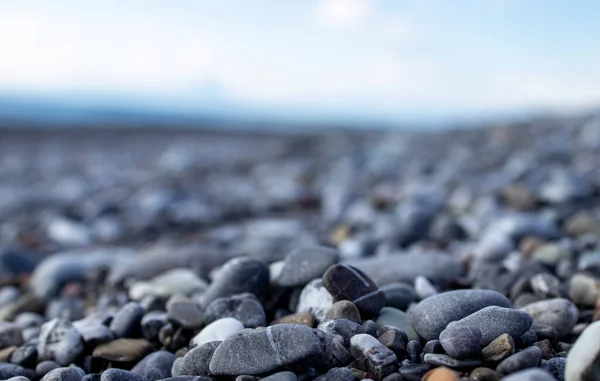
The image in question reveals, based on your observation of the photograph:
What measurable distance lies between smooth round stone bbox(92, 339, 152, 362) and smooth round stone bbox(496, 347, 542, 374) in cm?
97

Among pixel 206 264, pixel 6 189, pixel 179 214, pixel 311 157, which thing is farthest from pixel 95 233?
pixel 311 157

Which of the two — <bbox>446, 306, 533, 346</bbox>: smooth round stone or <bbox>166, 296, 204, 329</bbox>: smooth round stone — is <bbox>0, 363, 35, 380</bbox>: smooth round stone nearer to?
<bbox>166, 296, 204, 329</bbox>: smooth round stone

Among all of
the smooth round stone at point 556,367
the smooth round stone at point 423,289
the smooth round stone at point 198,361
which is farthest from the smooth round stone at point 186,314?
the smooth round stone at point 556,367

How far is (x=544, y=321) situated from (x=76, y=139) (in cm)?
1366

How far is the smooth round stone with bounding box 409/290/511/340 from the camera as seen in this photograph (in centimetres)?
146

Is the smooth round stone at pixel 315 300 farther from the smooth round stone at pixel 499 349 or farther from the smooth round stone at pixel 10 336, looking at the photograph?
the smooth round stone at pixel 10 336

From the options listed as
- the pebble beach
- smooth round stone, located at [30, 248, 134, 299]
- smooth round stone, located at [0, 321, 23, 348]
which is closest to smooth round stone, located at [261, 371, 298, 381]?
the pebble beach

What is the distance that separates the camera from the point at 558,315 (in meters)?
1.63

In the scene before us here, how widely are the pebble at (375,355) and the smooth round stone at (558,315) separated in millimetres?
577

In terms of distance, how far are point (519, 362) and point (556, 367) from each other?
13cm

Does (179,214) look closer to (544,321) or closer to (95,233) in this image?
(95,233)

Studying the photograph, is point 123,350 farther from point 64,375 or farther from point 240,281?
point 240,281

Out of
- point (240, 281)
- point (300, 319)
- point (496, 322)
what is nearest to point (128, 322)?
point (240, 281)

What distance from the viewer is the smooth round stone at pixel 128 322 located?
175cm
